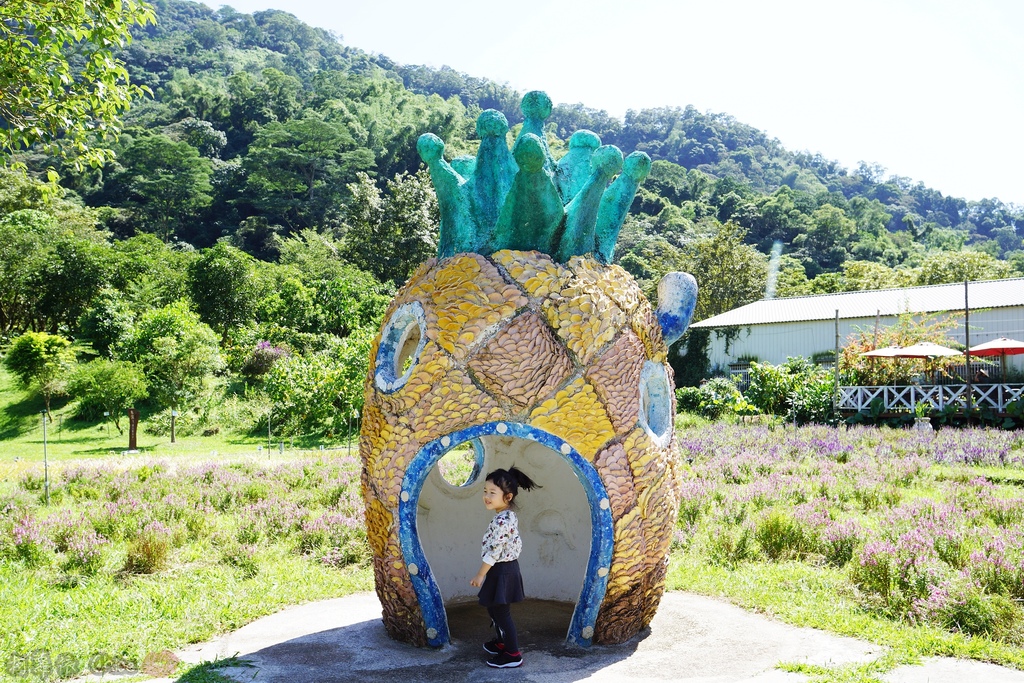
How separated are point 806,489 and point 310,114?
59.5 meters

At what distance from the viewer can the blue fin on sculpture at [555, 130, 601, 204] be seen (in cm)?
550

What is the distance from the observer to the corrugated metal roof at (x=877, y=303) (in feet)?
93.8

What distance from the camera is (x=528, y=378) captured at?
458cm

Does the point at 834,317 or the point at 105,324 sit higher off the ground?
the point at 834,317

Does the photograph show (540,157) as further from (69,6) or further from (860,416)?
(860,416)

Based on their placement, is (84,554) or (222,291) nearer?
(84,554)

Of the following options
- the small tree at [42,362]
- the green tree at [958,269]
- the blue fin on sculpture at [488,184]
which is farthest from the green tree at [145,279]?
the green tree at [958,269]

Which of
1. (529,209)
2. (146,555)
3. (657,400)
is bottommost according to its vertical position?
(146,555)

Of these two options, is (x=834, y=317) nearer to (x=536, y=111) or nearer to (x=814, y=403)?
(x=814, y=403)

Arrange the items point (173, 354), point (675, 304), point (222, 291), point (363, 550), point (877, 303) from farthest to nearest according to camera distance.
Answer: point (222, 291) → point (877, 303) → point (173, 354) → point (363, 550) → point (675, 304)

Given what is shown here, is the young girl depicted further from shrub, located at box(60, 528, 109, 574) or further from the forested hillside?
the forested hillside

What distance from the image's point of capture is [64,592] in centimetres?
633

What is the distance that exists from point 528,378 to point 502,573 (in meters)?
1.07

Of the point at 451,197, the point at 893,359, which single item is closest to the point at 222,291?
the point at 893,359
